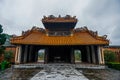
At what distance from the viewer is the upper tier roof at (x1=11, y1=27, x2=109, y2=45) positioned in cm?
1330

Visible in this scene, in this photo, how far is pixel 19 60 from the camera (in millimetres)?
13492

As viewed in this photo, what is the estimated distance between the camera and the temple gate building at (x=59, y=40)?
13.4 meters

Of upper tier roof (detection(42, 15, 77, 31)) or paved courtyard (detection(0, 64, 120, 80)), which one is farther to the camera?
upper tier roof (detection(42, 15, 77, 31))

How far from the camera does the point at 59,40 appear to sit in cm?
1427

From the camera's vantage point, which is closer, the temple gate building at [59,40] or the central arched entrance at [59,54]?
the temple gate building at [59,40]

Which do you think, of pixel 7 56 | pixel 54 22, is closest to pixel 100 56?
pixel 54 22

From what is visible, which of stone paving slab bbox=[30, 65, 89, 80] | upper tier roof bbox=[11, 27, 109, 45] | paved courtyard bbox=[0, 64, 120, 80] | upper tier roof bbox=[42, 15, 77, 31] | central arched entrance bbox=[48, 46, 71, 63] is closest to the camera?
stone paving slab bbox=[30, 65, 89, 80]

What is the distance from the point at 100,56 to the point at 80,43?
2.55m

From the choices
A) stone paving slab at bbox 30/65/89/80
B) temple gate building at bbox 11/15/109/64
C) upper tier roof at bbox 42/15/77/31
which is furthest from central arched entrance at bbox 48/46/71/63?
stone paving slab at bbox 30/65/89/80

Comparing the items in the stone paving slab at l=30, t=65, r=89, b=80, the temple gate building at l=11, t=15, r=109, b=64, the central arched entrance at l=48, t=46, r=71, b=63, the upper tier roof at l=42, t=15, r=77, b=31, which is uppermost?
the upper tier roof at l=42, t=15, r=77, b=31

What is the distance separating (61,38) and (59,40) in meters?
0.76

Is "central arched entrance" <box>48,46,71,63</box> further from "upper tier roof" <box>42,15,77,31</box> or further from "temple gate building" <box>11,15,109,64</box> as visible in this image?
"upper tier roof" <box>42,15,77,31</box>

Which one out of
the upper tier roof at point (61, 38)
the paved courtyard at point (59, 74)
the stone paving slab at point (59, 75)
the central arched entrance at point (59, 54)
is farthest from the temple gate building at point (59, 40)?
the stone paving slab at point (59, 75)

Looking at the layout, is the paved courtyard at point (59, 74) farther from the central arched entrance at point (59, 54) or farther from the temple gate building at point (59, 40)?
the central arched entrance at point (59, 54)
